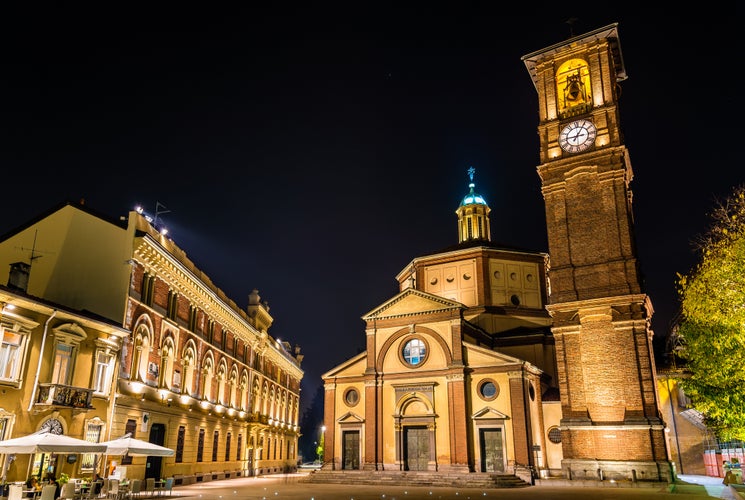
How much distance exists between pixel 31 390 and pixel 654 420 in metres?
26.8

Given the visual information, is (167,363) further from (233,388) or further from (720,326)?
(720,326)

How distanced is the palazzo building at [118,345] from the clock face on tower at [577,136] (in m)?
23.2

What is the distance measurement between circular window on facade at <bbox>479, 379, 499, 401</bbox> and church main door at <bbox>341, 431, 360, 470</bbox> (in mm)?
8552

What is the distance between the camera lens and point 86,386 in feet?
72.3

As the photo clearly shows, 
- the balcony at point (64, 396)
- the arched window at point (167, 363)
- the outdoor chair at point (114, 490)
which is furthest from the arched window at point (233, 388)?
the outdoor chair at point (114, 490)

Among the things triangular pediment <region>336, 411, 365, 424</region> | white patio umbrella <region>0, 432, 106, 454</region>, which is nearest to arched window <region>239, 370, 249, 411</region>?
triangular pediment <region>336, 411, 365, 424</region>

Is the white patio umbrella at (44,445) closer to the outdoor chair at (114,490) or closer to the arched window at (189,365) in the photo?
the outdoor chair at (114,490)

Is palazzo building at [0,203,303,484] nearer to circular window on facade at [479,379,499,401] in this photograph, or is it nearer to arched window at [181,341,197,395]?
arched window at [181,341,197,395]

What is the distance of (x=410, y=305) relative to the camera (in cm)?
3775

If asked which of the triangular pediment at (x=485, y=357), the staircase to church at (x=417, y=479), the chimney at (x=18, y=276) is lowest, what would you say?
the staircase to church at (x=417, y=479)

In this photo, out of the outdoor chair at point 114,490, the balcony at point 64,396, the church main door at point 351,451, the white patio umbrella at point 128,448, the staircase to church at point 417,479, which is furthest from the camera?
the church main door at point 351,451

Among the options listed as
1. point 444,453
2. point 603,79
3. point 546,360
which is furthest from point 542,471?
point 603,79

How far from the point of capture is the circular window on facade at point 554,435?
34.0 m

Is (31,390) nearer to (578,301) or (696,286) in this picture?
(696,286)
